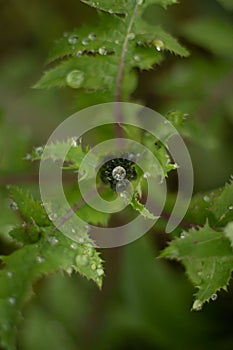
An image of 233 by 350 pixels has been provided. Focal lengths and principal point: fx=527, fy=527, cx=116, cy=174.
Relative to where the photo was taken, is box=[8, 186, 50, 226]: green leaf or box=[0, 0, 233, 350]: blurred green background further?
box=[0, 0, 233, 350]: blurred green background

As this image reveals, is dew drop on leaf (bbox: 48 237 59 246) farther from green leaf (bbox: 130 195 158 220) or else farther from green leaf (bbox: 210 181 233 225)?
green leaf (bbox: 210 181 233 225)

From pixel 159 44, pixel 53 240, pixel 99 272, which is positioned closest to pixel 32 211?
pixel 53 240

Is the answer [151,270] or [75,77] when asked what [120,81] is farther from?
[151,270]

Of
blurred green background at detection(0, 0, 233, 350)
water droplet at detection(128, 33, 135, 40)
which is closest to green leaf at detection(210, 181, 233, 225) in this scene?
water droplet at detection(128, 33, 135, 40)

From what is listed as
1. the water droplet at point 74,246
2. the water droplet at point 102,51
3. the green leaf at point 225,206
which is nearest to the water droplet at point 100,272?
the water droplet at point 74,246

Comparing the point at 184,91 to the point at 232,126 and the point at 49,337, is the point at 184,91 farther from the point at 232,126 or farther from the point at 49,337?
the point at 49,337

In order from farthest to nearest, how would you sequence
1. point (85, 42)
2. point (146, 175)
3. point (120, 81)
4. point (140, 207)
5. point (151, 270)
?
1. point (151, 270)
2. point (120, 81)
3. point (85, 42)
4. point (146, 175)
5. point (140, 207)

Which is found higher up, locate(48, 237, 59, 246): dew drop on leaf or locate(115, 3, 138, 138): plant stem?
locate(115, 3, 138, 138): plant stem

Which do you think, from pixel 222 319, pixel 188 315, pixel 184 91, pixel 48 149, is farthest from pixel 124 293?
pixel 48 149
